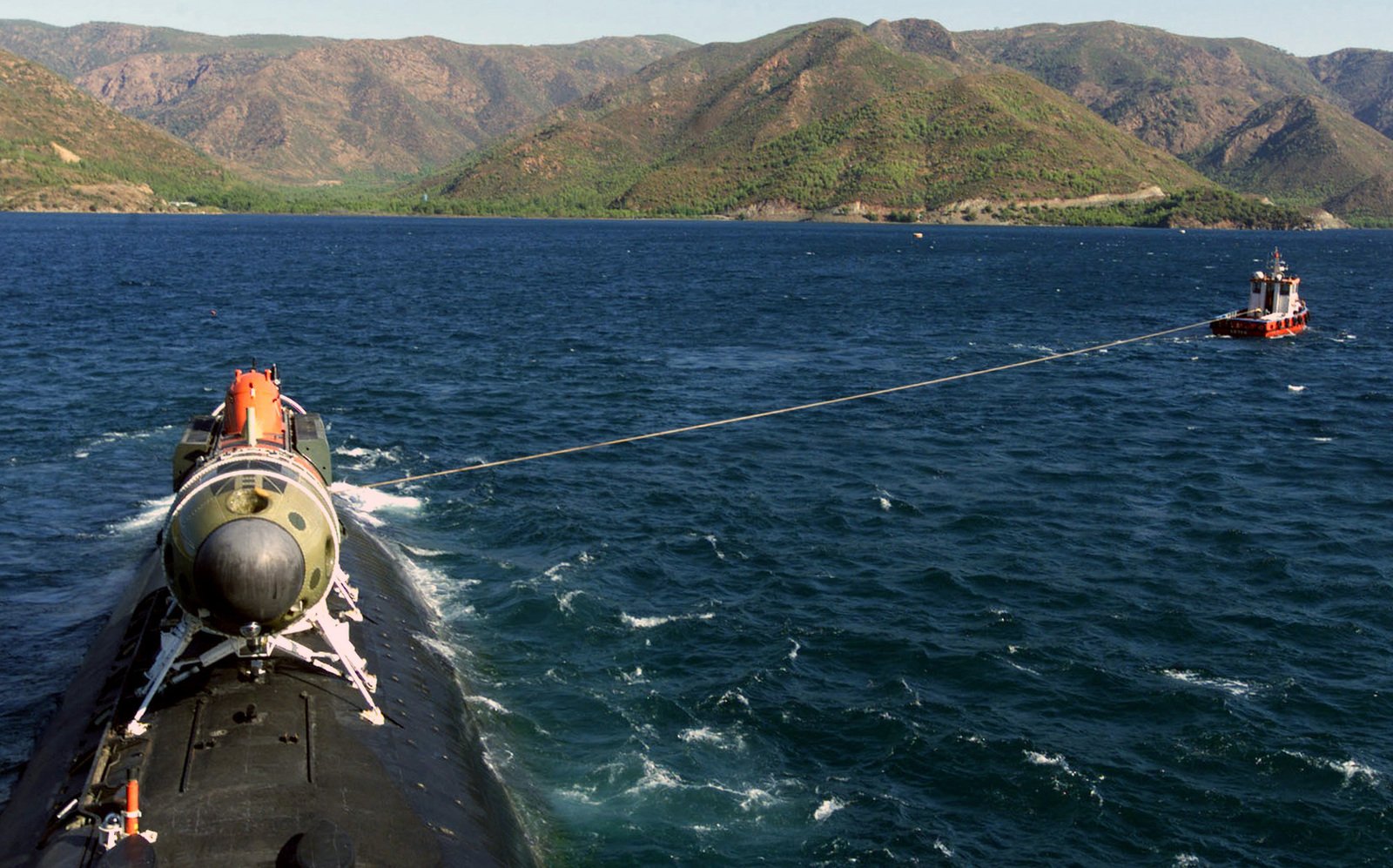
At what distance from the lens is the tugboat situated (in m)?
106

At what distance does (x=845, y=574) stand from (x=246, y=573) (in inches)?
1025

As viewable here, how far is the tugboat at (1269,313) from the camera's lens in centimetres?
10612

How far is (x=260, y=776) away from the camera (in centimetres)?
1980

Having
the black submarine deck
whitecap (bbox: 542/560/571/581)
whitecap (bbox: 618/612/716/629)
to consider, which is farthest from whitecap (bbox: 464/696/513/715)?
whitecap (bbox: 542/560/571/581)

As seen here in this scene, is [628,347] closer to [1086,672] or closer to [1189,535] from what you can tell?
[1189,535]

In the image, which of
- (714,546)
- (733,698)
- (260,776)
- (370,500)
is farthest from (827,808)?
(370,500)

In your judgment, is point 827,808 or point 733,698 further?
point 733,698

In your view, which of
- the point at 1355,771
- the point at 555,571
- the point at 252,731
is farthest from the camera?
the point at 555,571

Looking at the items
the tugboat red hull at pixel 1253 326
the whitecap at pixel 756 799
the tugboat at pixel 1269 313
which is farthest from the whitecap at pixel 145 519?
the tugboat at pixel 1269 313

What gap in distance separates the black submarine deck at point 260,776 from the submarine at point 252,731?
0.04 metres

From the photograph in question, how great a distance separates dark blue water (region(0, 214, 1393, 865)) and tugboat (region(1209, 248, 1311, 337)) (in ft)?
35.8

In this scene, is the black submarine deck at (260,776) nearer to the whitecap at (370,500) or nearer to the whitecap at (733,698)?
the whitecap at (733,698)

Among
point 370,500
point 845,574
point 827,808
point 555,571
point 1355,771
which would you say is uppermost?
point 370,500

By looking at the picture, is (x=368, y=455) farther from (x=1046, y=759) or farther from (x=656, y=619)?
(x=1046, y=759)
